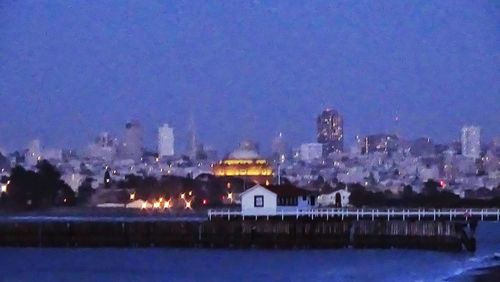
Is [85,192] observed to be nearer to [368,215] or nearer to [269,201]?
[269,201]

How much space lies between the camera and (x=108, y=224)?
80.9 meters

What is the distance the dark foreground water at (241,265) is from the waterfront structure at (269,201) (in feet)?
20.4

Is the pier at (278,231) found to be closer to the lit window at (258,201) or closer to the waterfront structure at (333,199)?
the lit window at (258,201)

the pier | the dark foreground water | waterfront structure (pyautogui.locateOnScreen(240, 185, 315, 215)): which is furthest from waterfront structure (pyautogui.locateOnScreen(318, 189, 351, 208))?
the dark foreground water

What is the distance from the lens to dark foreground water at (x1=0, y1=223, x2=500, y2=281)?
200 feet

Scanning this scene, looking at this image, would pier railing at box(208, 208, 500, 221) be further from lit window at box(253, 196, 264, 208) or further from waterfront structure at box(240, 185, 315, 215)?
lit window at box(253, 196, 264, 208)

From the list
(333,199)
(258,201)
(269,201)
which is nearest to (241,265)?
(269,201)

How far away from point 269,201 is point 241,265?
49.8 feet

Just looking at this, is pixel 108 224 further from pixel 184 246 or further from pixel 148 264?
pixel 148 264

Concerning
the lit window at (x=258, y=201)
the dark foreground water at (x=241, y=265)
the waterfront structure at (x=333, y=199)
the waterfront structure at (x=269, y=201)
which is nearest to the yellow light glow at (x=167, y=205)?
the waterfront structure at (x=333, y=199)

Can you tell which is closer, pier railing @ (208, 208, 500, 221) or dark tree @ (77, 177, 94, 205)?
pier railing @ (208, 208, 500, 221)

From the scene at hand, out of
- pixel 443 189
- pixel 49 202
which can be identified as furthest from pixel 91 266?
pixel 443 189

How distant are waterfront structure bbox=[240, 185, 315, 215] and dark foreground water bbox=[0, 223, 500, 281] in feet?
20.4

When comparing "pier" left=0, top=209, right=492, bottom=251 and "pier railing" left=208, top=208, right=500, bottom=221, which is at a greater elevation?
"pier railing" left=208, top=208, right=500, bottom=221
